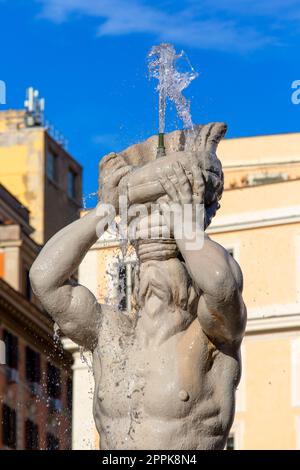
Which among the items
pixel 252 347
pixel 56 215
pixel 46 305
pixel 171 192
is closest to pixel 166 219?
pixel 171 192

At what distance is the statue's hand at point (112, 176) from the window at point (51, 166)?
59.6m

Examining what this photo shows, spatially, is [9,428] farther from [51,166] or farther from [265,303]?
[51,166]

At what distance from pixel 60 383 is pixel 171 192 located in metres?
46.6

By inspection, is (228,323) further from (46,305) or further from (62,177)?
(62,177)

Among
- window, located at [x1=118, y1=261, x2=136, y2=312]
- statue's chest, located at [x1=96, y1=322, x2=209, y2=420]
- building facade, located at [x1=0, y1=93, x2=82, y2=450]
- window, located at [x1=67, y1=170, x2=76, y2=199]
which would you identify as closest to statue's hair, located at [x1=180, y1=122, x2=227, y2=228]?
window, located at [x1=118, y1=261, x2=136, y2=312]

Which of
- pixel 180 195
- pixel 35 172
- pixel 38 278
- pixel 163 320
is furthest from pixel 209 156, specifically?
pixel 35 172

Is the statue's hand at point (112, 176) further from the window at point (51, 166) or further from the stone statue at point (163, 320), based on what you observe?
the window at point (51, 166)

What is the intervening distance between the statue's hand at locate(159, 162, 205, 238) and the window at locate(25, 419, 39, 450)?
44.4 m

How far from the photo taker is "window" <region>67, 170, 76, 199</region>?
7425 centimetres

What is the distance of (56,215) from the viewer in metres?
70.3

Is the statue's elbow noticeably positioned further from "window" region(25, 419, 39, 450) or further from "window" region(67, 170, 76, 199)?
"window" region(67, 170, 76, 199)

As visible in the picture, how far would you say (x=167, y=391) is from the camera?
10.9 meters

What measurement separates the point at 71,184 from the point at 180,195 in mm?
64270

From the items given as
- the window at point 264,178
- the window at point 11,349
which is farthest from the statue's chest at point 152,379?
the window at point 11,349
